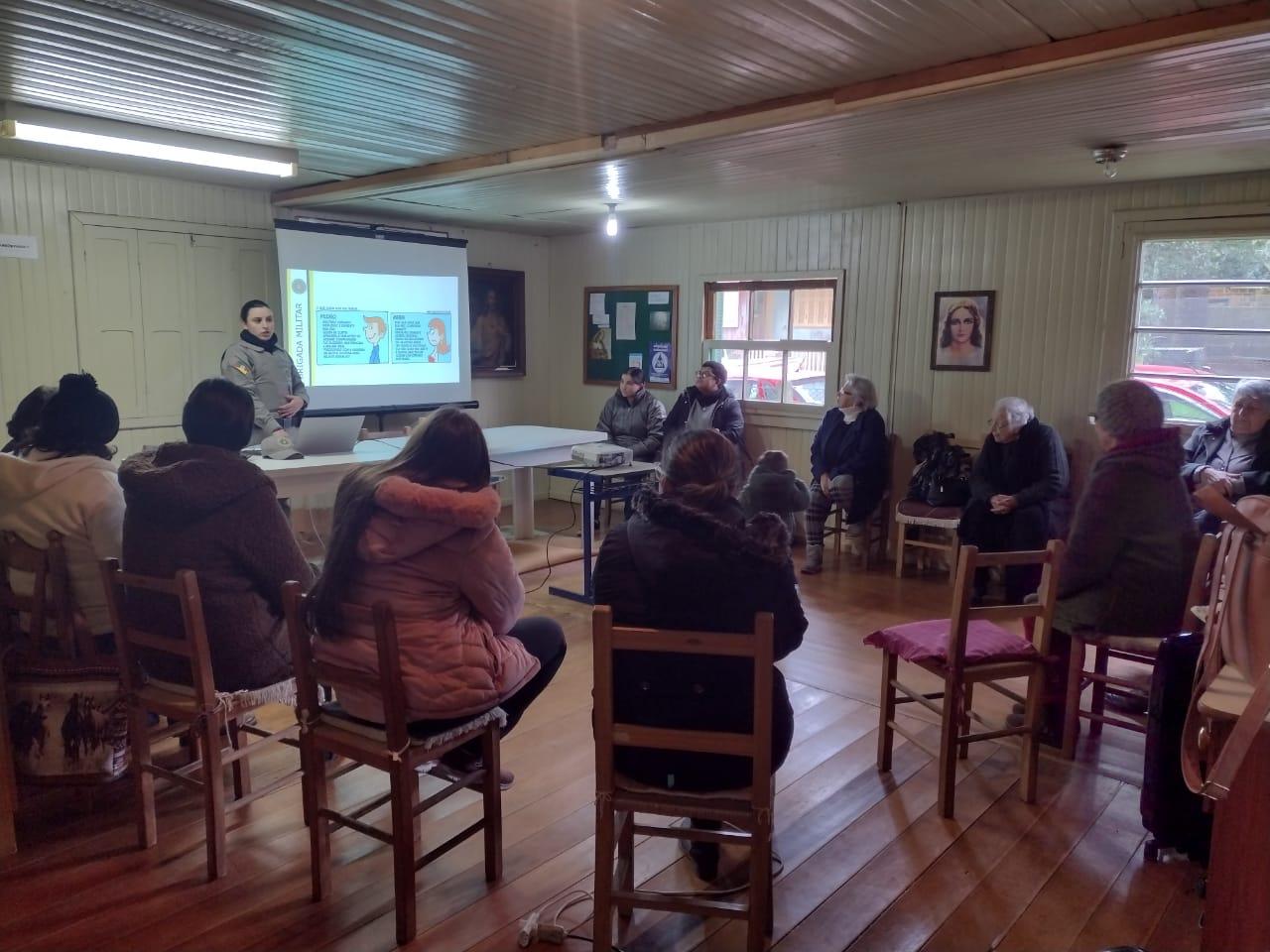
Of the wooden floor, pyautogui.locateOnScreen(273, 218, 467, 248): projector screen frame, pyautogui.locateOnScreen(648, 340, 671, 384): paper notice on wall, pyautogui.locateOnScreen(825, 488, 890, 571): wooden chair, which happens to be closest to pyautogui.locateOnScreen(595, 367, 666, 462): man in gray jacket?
pyautogui.locateOnScreen(648, 340, 671, 384): paper notice on wall

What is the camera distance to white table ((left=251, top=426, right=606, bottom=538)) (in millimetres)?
4066

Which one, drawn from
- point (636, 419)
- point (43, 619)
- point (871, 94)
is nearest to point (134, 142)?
point (43, 619)

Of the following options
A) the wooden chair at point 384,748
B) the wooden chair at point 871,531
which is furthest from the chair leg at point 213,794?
the wooden chair at point 871,531

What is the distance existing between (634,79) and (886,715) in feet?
7.51

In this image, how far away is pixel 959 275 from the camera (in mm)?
5391

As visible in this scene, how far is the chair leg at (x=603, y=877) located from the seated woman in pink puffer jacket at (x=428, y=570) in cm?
43

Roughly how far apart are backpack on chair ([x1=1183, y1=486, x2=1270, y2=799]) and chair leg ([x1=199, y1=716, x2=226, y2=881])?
7.05 ft

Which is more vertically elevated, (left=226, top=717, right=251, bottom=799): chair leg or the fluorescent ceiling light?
the fluorescent ceiling light

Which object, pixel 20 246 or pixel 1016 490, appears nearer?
pixel 20 246

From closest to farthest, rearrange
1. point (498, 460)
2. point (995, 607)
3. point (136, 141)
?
point (995, 607)
point (136, 141)
point (498, 460)

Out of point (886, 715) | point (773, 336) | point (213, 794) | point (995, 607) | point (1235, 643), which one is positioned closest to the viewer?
point (1235, 643)

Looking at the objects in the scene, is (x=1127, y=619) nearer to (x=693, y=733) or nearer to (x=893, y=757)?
(x=893, y=757)

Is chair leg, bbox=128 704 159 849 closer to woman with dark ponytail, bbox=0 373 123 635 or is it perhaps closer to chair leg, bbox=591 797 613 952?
woman with dark ponytail, bbox=0 373 123 635

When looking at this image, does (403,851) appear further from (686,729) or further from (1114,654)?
(1114,654)
